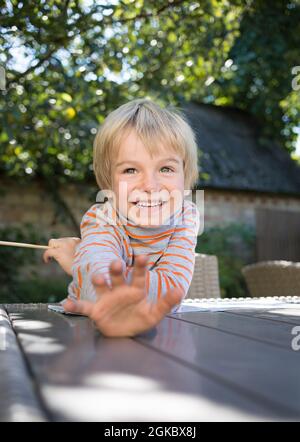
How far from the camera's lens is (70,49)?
13.7 feet

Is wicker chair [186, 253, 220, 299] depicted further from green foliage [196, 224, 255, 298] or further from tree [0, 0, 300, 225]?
green foliage [196, 224, 255, 298]

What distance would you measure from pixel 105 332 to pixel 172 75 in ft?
14.2

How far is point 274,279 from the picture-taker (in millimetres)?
3131

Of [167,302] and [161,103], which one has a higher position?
[161,103]

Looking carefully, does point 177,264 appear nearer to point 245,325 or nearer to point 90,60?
point 245,325

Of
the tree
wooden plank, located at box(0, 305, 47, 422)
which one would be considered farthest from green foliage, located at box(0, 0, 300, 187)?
wooden plank, located at box(0, 305, 47, 422)

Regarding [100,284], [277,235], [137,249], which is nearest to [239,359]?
[100,284]

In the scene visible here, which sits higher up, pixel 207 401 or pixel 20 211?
pixel 20 211

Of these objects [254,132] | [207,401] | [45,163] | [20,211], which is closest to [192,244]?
[207,401]

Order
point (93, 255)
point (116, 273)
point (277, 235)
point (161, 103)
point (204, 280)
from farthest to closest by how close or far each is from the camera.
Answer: point (277, 235) → point (161, 103) → point (204, 280) → point (93, 255) → point (116, 273)

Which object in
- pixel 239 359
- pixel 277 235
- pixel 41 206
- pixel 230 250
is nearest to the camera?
pixel 239 359

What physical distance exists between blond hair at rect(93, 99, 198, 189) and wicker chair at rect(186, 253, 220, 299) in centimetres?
103

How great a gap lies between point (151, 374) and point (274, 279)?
265cm
